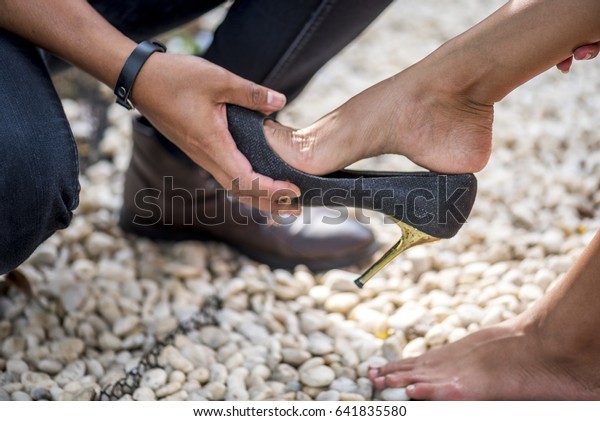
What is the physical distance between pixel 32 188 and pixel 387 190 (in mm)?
574

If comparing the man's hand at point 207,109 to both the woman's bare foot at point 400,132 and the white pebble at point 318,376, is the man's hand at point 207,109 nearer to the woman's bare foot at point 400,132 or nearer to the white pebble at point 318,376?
the woman's bare foot at point 400,132

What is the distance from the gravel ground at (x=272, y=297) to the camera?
1339mm

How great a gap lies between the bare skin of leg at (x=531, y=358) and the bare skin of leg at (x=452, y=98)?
0.85ft

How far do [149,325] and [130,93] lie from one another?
1.59ft

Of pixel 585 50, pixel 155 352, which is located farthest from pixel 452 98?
pixel 155 352

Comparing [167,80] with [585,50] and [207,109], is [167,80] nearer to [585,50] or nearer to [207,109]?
[207,109]

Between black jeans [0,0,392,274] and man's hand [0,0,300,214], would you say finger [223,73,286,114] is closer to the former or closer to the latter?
man's hand [0,0,300,214]

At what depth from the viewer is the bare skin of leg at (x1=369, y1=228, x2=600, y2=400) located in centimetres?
115

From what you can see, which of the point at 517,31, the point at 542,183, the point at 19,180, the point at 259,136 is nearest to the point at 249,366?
the point at 259,136

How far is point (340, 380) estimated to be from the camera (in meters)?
1.33

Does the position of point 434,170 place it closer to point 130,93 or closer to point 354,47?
point 130,93

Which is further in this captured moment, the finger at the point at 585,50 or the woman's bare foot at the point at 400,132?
the woman's bare foot at the point at 400,132

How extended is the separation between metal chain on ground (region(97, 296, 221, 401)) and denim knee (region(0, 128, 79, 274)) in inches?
11.0

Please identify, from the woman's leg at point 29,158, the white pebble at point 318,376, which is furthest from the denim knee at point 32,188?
the white pebble at point 318,376
